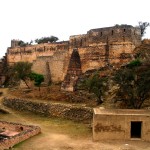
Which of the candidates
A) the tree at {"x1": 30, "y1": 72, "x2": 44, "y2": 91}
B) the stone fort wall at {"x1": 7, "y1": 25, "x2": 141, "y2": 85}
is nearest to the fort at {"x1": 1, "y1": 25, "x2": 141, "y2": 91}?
the stone fort wall at {"x1": 7, "y1": 25, "x2": 141, "y2": 85}

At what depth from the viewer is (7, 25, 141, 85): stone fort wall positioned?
30484 mm

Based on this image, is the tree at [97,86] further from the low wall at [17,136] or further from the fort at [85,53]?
the low wall at [17,136]

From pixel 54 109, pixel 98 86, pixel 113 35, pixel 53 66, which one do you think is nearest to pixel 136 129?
pixel 98 86

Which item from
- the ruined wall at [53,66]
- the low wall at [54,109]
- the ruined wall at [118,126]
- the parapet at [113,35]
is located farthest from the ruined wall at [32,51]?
the ruined wall at [118,126]

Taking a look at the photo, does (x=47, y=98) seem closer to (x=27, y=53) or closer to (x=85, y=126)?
(x=85, y=126)

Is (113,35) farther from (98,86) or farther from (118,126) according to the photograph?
(118,126)

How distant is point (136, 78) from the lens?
77.9 ft

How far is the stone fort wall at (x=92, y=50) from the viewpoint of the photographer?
3048 centimetres

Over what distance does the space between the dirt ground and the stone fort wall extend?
9705 millimetres

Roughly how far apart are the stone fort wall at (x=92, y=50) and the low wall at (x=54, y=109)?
708 cm

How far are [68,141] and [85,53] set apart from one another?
16.2 meters

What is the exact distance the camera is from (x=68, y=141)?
1800 centimetres

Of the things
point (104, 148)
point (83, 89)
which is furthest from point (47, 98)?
point (104, 148)

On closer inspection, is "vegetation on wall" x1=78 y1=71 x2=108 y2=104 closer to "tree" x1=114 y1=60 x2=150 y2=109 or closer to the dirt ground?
"tree" x1=114 y1=60 x2=150 y2=109
